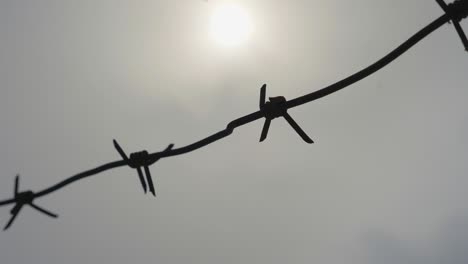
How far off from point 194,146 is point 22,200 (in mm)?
1756

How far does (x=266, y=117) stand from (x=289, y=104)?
0.72 feet

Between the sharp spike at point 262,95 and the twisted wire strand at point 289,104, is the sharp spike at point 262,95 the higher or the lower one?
the higher one

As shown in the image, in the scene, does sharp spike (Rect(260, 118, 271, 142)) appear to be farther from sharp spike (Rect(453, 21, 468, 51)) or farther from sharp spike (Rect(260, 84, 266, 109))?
sharp spike (Rect(453, 21, 468, 51))

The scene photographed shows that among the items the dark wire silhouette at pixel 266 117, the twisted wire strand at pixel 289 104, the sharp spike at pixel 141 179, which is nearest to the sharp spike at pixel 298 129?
the dark wire silhouette at pixel 266 117

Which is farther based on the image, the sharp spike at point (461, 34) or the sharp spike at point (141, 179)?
the sharp spike at point (141, 179)

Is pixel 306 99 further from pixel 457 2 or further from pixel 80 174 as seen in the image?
pixel 80 174

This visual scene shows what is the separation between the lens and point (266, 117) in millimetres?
2854

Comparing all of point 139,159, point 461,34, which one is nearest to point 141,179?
point 139,159

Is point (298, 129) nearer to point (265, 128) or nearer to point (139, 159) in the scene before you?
point (265, 128)

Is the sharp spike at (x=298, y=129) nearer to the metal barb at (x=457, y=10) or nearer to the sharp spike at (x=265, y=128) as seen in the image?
the sharp spike at (x=265, y=128)

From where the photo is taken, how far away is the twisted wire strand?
2260 millimetres

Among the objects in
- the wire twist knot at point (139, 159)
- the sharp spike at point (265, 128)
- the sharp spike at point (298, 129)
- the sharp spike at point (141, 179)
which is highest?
the wire twist knot at point (139, 159)

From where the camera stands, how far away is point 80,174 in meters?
3.00

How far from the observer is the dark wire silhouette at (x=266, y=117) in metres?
2.30
